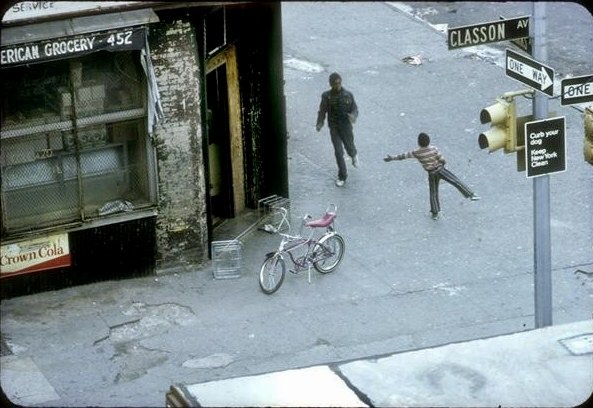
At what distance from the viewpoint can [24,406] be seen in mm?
12094

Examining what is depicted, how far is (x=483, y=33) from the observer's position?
37.5ft

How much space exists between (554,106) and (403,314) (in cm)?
797

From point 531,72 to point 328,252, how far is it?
4.35m

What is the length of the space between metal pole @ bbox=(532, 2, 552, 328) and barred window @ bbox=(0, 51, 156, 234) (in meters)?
5.07

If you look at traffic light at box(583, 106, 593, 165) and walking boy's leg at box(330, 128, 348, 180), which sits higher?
traffic light at box(583, 106, 593, 165)

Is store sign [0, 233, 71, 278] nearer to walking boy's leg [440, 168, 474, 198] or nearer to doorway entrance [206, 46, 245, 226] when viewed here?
doorway entrance [206, 46, 245, 226]

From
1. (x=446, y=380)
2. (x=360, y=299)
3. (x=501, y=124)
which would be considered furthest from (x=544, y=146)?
(x=360, y=299)

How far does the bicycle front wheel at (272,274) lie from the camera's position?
14.4 metres

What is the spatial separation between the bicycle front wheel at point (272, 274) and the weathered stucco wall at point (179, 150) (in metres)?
1.25

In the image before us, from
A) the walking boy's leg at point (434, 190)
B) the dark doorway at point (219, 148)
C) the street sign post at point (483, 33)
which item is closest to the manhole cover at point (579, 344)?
the street sign post at point (483, 33)

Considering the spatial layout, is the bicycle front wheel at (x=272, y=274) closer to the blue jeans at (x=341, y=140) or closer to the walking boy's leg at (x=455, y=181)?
the walking boy's leg at (x=455, y=181)

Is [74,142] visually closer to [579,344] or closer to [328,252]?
[328,252]

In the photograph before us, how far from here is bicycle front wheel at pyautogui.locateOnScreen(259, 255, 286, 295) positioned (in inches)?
567

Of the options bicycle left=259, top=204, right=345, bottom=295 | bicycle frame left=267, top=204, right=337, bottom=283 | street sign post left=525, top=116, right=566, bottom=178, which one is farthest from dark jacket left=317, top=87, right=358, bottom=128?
street sign post left=525, top=116, right=566, bottom=178
